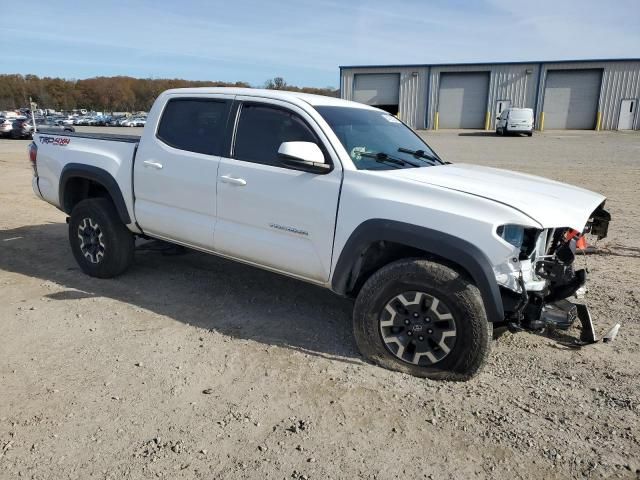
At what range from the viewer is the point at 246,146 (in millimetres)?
4203

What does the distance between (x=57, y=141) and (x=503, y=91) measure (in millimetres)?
41768

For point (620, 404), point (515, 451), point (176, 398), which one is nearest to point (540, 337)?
point (620, 404)

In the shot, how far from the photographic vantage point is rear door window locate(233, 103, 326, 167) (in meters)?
4.01

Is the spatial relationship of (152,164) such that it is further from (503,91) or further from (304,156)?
(503,91)

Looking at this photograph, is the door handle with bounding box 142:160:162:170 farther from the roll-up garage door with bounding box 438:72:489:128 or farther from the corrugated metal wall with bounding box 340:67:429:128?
the roll-up garage door with bounding box 438:72:489:128

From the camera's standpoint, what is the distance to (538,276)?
338 cm

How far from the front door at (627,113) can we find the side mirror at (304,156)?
4367 cm

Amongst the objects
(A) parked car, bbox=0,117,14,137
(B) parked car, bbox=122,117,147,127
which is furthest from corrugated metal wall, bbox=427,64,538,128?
(B) parked car, bbox=122,117,147,127

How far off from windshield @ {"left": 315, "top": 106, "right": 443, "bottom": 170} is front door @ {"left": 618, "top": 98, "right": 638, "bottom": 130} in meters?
42.2

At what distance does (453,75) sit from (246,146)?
141 ft

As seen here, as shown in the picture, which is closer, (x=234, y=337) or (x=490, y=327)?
(x=490, y=327)

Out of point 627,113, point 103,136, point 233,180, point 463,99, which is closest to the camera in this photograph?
point 233,180

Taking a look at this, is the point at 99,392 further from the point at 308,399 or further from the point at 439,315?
the point at 439,315

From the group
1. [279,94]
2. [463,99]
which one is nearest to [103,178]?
[279,94]
